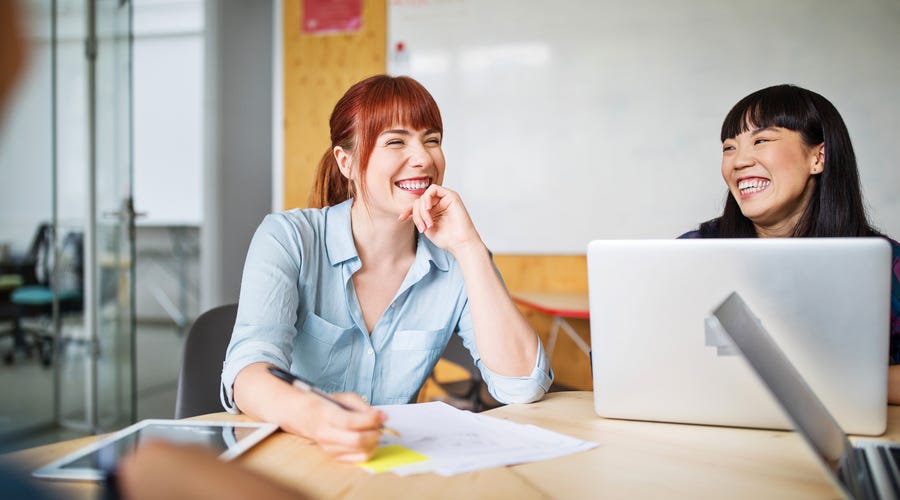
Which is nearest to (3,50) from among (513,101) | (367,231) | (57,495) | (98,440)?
(57,495)

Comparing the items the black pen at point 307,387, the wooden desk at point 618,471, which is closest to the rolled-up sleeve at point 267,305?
the black pen at point 307,387

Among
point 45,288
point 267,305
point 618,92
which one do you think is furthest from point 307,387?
point 45,288

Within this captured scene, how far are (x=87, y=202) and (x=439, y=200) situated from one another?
245cm

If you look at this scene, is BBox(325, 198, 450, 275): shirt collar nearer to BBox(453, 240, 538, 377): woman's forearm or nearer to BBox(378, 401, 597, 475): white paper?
BBox(453, 240, 538, 377): woman's forearm

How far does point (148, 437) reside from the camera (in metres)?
0.65

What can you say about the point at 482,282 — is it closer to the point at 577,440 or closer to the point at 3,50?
the point at 577,440

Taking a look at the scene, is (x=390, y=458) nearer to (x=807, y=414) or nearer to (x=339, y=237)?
(x=807, y=414)

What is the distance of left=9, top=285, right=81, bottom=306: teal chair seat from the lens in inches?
119

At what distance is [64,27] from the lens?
9.48ft

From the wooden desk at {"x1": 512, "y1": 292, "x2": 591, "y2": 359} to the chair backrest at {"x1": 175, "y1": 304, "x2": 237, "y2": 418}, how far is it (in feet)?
4.02

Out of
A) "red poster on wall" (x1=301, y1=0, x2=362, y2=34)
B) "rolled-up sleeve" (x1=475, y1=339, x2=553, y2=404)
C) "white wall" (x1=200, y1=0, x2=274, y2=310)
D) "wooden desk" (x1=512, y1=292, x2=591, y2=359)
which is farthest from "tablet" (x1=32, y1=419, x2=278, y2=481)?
"red poster on wall" (x1=301, y1=0, x2=362, y2=34)

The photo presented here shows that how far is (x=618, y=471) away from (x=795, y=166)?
41.2 inches

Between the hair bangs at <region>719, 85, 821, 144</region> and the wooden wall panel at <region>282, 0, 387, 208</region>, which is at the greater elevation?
the wooden wall panel at <region>282, 0, 387, 208</region>

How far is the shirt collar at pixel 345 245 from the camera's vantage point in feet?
4.33
